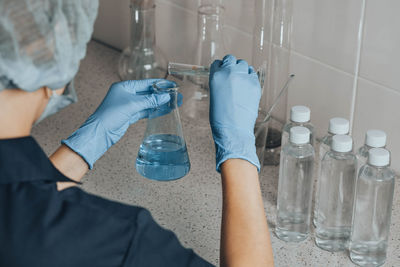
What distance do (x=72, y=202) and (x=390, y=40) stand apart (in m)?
0.72

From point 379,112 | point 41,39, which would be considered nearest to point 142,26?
point 379,112

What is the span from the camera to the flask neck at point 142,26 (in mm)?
1558

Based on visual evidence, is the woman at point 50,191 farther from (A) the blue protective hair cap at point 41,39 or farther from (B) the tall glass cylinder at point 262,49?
(B) the tall glass cylinder at point 262,49

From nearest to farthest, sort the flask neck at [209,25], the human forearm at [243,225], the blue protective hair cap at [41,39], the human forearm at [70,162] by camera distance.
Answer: the blue protective hair cap at [41,39] → the human forearm at [243,225] → the human forearm at [70,162] → the flask neck at [209,25]

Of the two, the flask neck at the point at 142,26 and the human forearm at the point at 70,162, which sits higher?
the flask neck at the point at 142,26

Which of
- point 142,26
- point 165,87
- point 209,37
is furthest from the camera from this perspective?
point 142,26

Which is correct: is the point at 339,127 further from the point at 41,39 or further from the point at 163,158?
the point at 41,39

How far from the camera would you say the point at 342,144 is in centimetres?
95

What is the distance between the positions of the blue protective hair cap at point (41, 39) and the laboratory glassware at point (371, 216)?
1.70ft

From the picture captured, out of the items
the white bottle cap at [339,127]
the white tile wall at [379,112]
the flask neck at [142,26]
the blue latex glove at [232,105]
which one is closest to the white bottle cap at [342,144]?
the white bottle cap at [339,127]

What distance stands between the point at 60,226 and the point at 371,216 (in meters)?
0.55

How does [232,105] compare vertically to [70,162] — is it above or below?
above

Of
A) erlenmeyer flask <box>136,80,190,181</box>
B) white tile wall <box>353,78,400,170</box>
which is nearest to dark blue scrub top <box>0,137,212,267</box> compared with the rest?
erlenmeyer flask <box>136,80,190,181</box>

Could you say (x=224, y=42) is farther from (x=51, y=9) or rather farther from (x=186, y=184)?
(x=51, y=9)
